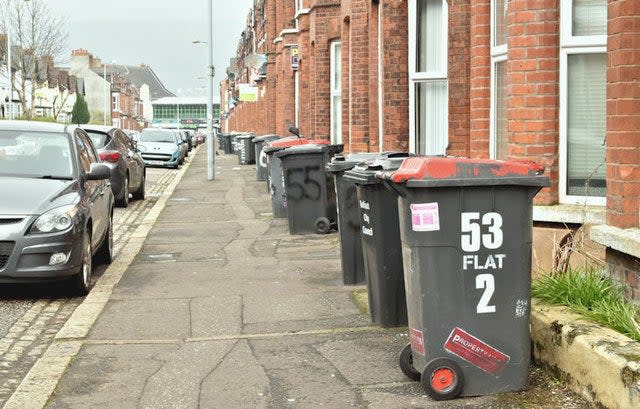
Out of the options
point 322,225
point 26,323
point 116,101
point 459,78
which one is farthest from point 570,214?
A: point 116,101

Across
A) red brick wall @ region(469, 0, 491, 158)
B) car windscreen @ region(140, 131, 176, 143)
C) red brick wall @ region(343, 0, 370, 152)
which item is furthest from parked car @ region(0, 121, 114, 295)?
car windscreen @ region(140, 131, 176, 143)

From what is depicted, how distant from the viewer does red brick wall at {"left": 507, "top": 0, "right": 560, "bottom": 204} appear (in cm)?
840

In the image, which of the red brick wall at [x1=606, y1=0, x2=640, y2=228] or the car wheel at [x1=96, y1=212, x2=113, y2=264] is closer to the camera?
the red brick wall at [x1=606, y1=0, x2=640, y2=228]

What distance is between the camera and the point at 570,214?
8289mm

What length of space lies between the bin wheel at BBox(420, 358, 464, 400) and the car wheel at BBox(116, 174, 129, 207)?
595 inches

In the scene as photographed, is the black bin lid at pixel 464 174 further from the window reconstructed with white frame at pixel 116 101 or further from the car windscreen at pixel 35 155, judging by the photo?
the window reconstructed with white frame at pixel 116 101

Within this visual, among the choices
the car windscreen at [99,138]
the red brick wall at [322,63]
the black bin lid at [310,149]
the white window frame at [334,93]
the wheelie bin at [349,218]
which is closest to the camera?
the wheelie bin at [349,218]

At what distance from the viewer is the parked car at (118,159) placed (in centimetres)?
1961

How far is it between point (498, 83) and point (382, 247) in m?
2.95

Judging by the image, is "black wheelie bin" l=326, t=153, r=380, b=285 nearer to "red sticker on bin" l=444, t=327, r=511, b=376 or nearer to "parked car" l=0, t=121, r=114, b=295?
"parked car" l=0, t=121, r=114, b=295

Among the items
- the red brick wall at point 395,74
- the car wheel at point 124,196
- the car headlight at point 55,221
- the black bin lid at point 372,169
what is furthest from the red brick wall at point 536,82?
the car wheel at point 124,196

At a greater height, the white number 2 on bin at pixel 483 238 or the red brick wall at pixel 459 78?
the red brick wall at pixel 459 78

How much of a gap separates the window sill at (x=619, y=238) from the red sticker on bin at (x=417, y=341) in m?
1.34

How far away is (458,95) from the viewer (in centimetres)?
1209
